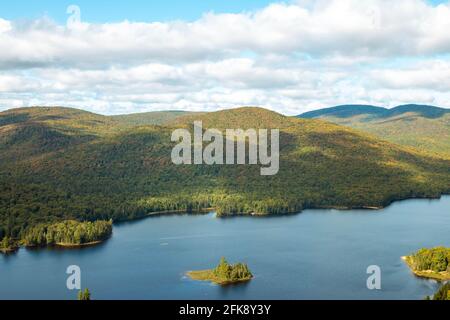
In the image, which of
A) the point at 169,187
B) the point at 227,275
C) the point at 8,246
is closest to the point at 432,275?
the point at 227,275

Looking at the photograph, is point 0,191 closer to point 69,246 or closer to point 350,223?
point 69,246

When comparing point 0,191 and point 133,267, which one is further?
point 0,191

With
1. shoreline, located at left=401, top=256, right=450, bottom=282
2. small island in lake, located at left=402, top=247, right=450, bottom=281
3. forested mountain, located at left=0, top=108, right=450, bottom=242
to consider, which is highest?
forested mountain, located at left=0, top=108, right=450, bottom=242

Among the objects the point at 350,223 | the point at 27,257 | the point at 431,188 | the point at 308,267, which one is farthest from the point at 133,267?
the point at 431,188

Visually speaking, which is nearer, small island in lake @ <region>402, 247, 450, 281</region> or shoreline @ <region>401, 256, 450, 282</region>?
shoreline @ <region>401, 256, 450, 282</region>

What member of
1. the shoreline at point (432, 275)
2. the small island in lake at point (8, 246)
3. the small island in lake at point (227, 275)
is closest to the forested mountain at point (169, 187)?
the small island in lake at point (8, 246)

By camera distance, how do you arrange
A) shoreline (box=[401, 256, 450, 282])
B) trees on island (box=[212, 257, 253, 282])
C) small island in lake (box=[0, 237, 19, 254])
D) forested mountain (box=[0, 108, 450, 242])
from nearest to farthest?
trees on island (box=[212, 257, 253, 282]) → shoreline (box=[401, 256, 450, 282]) → small island in lake (box=[0, 237, 19, 254]) → forested mountain (box=[0, 108, 450, 242])

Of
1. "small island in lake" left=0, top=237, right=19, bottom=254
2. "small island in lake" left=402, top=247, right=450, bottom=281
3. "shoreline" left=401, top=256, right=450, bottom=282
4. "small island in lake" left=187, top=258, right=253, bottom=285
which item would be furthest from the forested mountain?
"shoreline" left=401, top=256, right=450, bottom=282

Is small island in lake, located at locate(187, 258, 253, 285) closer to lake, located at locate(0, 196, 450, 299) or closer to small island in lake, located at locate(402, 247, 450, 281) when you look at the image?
lake, located at locate(0, 196, 450, 299)
